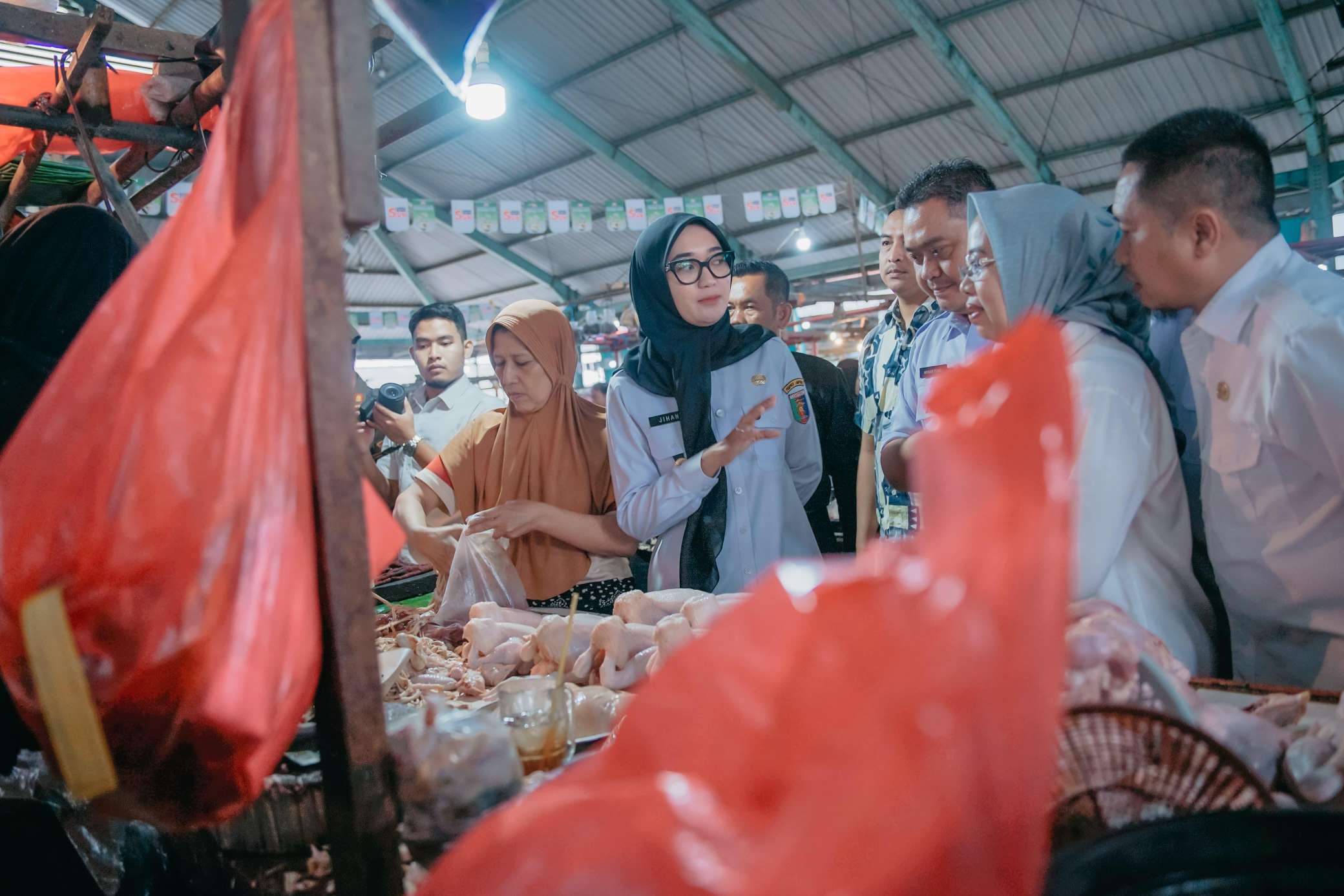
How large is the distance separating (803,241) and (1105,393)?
541 inches

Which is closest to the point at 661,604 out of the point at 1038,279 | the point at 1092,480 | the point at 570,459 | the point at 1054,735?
the point at 570,459

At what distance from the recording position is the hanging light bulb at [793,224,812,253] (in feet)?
48.2

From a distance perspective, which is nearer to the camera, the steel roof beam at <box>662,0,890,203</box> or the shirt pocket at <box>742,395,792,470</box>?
the shirt pocket at <box>742,395,792,470</box>

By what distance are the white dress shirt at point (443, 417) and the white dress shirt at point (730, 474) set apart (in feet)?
6.37

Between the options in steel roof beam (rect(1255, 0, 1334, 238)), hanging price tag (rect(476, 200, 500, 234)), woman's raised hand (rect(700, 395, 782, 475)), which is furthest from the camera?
hanging price tag (rect(476, 200, 500, 234))

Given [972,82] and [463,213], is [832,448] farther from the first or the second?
[463,213]

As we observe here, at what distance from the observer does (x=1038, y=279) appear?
6.27 feet

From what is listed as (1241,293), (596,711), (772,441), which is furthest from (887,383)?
(596,711)

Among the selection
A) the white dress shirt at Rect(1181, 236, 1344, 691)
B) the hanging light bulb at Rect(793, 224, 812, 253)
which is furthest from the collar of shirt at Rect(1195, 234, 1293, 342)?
the hanging light bulb at Rect(793, 224, 812, 253)

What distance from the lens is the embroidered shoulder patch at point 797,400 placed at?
2.99 m

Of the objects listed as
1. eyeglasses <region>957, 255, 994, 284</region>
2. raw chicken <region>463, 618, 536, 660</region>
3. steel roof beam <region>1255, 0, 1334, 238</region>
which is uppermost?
steel roof beam <region>1255, 0, 1334, 238</region>

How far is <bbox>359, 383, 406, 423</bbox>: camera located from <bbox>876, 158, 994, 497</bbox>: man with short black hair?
285 centimetres

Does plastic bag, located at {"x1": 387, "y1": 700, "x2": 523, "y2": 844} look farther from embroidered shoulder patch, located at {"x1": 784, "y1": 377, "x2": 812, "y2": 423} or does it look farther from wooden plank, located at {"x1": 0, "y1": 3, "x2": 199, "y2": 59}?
embroidered shoulder patch, located at {"x1": 784, "y1": 377, "x2": 812, "y2": 423}

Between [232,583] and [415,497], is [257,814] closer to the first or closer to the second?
[232,583]
